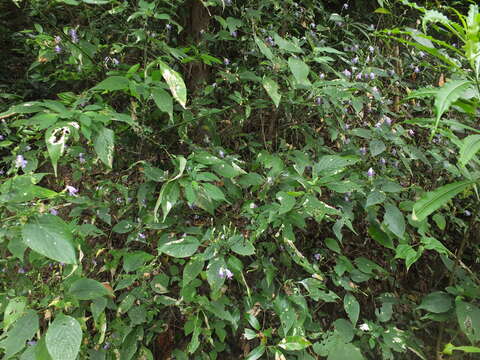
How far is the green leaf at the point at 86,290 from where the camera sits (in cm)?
105

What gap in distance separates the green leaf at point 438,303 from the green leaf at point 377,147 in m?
0.61

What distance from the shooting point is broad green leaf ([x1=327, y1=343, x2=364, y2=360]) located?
49.9 inches

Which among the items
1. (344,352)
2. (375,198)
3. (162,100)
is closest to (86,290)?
(162,100)

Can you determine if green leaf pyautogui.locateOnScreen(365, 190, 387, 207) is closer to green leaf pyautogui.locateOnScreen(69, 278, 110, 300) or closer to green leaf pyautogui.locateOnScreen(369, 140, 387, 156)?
green leaf pyautogui.locateOnScreen(369, 140, 387, 156)

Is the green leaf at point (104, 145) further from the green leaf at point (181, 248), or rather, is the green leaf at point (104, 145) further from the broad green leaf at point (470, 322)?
the broad green leaf at point (470, 322)

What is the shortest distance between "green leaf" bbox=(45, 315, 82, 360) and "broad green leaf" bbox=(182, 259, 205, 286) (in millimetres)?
352

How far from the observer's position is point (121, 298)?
4.34 feet

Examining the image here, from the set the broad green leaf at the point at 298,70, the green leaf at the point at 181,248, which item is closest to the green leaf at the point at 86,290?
the green leaf at the point at 181,248

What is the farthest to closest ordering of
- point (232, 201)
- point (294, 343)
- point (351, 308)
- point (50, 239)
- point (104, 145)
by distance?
point (232, 201)
point (351, 308)
point (294, 343)
point (104, 145)
point (50, 239)

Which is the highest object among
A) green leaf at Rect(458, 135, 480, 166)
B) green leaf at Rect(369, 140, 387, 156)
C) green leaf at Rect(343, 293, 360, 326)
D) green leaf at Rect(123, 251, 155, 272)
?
green leaf at Rect(458, 135, 480, 166)

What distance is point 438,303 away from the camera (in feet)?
4.38

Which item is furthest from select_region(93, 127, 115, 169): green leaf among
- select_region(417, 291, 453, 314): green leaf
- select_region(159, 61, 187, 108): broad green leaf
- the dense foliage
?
select_region(417, 291, 453, 314): green leaf

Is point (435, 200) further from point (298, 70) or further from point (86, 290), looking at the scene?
point (86, 290)

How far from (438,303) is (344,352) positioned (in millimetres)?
418
